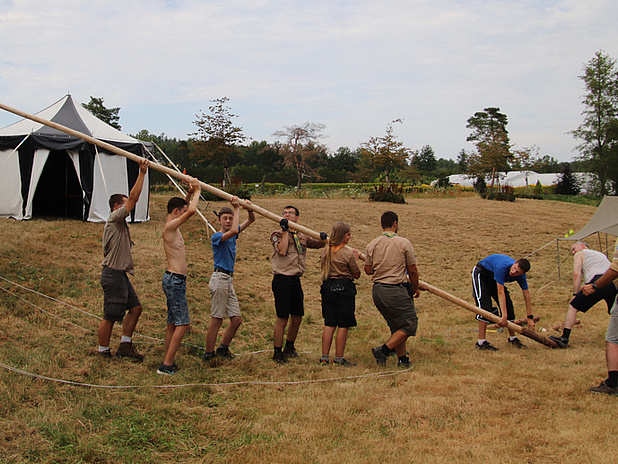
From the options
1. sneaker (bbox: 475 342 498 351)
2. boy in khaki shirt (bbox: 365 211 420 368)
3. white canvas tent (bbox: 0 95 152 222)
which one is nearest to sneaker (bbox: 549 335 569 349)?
sneaker (bbox: 475 342 498 351)

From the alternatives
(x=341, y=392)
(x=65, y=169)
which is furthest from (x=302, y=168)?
(x=341, y=392)

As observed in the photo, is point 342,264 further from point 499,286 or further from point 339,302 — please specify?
point 499,286

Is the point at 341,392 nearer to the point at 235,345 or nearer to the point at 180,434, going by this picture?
the point at 180,434

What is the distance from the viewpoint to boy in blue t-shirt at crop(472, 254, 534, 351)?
6270mm

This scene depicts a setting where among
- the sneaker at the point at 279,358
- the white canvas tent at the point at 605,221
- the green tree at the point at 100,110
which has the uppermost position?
the green tree at the point at 100,110

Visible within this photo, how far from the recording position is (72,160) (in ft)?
42.4

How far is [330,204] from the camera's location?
835 inches

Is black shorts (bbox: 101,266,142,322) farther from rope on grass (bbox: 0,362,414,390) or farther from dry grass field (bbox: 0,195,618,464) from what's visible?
rope on grass (bbox: 0,362,414,390)

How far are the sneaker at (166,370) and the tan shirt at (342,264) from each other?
75.1 inches

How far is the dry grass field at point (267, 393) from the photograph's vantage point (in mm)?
3404

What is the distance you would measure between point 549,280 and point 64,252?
441 inches

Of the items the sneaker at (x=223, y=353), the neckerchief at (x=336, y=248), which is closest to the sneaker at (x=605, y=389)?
the neckerchief at (x=336, y=248)

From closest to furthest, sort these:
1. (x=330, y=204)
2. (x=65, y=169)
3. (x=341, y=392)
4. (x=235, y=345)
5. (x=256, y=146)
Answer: (x=341, y=392)
(x=235, y=345)
(x=65, y=169)
(x=330, y=204)
(x=256, y=146)

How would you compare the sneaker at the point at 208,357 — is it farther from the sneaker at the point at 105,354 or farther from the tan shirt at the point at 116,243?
the tan shirt at the point at 116,243
